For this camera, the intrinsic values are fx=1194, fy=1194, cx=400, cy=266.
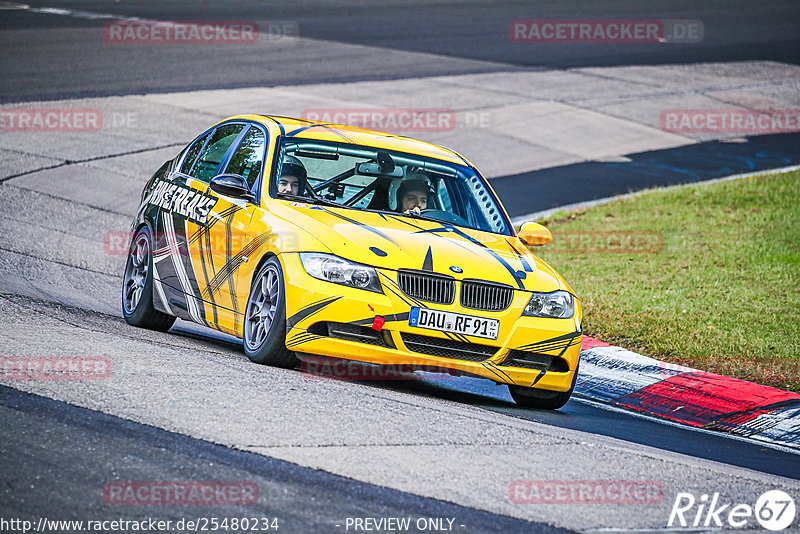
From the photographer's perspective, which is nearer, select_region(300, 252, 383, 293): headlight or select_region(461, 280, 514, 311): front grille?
select_region(300, 252, 383, 293): headlight

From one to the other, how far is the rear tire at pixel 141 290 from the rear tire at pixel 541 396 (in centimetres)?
291

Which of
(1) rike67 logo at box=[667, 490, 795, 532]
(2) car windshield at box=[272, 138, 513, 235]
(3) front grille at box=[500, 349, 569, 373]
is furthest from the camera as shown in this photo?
(2) car windshield at box=[272, 138, 513, 235]

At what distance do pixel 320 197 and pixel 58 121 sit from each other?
1139 centimetres

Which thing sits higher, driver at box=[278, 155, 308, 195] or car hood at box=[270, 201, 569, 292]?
driver at box=[278, 155, 308, 195]

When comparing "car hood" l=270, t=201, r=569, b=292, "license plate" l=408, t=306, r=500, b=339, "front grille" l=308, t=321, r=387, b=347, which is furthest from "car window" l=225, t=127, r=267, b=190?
"license plate" l=408, t=306, r=500, b=339

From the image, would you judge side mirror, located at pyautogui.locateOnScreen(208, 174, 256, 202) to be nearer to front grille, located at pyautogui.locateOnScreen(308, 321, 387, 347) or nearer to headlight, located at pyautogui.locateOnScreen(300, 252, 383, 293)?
headlight, located at pyautogui.locateOnScreen(300, 252, 383, 293)

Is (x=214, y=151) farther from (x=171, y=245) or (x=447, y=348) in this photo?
(x=447, y=348)

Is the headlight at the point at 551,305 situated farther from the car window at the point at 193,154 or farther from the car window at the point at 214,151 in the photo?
the car window at the point at 193,154

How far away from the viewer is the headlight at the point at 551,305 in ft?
25.7

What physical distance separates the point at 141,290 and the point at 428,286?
114 inches

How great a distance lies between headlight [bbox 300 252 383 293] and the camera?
24.5 ft

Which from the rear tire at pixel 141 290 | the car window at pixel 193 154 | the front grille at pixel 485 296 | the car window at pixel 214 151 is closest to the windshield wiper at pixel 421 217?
the front grille at pixel 485 296

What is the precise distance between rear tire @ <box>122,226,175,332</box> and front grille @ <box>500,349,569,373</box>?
3079 mm

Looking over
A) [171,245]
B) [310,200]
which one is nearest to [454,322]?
[310,200]
